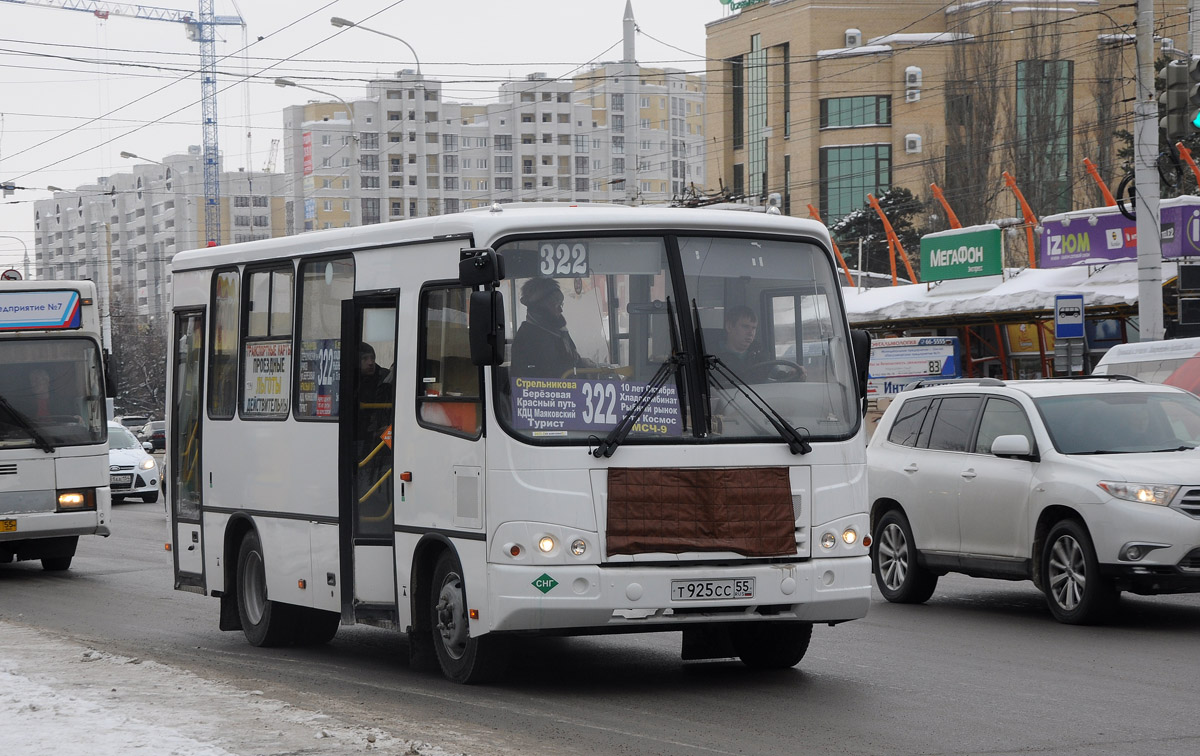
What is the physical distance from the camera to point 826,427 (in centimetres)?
938

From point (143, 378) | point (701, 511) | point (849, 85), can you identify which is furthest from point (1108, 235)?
point (143, 378)

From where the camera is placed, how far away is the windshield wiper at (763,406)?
30.1 feet

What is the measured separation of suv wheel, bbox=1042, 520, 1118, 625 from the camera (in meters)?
12.1

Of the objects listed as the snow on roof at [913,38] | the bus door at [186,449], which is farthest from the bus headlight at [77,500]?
the snow on roof at [913,38]

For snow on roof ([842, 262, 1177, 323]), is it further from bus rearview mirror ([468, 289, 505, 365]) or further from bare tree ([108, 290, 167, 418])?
bare tree ([108, 290, 167, 418])

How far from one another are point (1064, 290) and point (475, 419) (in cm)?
2326

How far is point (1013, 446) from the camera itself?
12.8 metres

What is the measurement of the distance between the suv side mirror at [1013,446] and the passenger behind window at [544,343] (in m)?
4.90

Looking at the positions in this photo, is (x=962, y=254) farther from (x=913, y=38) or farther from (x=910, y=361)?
(x=913, y=38)

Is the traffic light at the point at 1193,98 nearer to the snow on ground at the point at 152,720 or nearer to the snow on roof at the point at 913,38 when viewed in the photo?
the snow on ground at the point at 152,720

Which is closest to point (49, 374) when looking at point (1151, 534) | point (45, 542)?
point (45, 542)

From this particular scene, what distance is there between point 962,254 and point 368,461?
26.7 metres

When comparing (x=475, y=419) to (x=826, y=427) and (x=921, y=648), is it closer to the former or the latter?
(x=826, y=427)

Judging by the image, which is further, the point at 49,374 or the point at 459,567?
the point at 49,374
